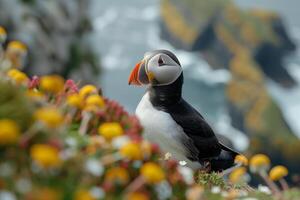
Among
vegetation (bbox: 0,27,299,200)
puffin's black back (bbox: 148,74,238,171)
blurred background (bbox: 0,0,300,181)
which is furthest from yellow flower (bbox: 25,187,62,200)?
blurred background (bbox: 0,0,300,181)

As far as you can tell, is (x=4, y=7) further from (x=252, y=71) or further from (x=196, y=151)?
(x=252, y=71)

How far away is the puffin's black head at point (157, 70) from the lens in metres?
7.46

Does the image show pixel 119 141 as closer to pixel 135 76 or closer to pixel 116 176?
pixel 116 176

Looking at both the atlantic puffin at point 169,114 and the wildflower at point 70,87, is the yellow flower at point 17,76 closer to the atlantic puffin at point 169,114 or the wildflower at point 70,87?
the wildflower at point 70,87

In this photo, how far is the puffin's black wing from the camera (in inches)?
294

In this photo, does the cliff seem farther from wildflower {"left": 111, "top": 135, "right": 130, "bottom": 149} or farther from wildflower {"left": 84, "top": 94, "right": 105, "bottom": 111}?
wildflower {"left": 111, "top": 135, "right": 130, "bottom": 149}

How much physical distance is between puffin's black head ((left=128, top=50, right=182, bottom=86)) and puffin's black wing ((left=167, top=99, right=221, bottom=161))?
12.8 inches

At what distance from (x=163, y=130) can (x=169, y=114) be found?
26 centimetres

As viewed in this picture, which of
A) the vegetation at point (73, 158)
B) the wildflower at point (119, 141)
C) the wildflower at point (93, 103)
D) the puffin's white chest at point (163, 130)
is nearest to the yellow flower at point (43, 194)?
the vegetation at point (73, 158)

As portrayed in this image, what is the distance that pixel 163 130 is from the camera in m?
7.20

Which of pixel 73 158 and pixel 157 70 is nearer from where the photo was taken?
pixel 73 158

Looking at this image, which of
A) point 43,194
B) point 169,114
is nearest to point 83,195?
point 43,194

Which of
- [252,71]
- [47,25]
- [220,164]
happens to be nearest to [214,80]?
[252,71]

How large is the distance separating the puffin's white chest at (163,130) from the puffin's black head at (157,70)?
0.92 ft
